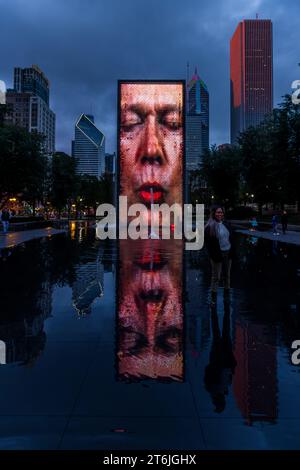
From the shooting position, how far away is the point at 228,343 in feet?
21.4

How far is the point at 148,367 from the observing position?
5469 mm

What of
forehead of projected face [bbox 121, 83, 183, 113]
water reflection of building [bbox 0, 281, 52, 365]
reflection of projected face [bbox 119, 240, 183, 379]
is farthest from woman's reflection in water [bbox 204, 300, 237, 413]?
forehead of projected face [bbox 121, 83, 183, 113]

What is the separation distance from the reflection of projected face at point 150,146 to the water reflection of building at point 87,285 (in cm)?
3856

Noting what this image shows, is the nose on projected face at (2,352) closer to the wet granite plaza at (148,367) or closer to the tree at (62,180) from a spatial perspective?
the wet granite plaza at (148,367)

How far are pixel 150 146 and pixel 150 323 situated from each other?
4823cm

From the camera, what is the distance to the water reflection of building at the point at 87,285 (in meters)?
9.16

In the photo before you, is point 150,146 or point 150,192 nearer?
point 150,192

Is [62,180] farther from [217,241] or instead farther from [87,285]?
[217,241]

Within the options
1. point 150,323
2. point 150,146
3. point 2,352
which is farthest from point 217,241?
point 150,146

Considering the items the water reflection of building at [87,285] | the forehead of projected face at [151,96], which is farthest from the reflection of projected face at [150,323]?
the forehead of projected face at [151,96]

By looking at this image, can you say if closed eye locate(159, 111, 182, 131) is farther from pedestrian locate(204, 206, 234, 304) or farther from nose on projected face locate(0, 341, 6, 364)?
nose on projected face locate(0, 341, 6, 364)
